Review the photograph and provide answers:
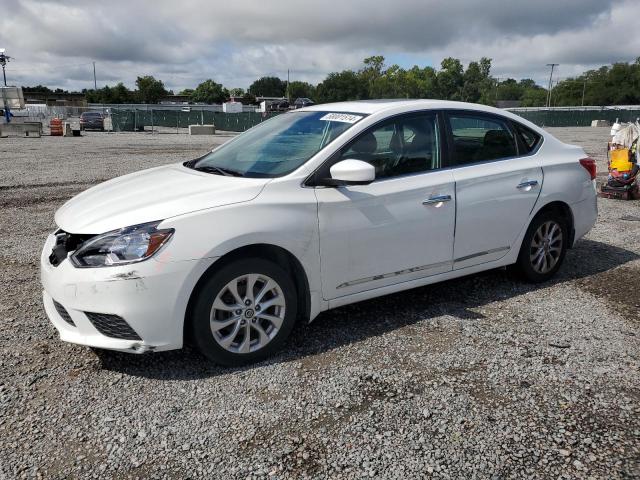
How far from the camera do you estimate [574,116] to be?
173 feet

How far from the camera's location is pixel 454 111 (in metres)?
4.42

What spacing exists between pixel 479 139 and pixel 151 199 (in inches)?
109

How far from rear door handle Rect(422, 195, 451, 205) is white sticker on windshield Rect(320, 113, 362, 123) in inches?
31.6

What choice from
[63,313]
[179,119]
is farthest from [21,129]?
[63,313]

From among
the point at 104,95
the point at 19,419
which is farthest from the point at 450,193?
the point at 104,95

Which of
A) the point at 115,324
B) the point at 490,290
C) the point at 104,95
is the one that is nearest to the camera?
the point at 115,324

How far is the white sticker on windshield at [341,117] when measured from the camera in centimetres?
398

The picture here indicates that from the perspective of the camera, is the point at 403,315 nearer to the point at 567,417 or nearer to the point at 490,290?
the point at 490,290

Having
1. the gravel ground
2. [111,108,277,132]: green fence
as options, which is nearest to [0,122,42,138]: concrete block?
[111,108,277,132]: green fence

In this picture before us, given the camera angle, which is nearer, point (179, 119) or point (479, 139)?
point (479, 139)

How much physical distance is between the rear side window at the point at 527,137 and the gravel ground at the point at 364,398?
134 cm

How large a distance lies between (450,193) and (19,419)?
3.22 metres

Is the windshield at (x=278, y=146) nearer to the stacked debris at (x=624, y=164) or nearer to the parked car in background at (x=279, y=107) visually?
the stacked debris at (x=624, y=164)

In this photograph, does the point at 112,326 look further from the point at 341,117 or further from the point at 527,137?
the point at 527,137
